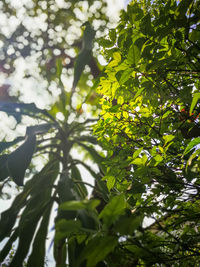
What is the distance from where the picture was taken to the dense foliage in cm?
54

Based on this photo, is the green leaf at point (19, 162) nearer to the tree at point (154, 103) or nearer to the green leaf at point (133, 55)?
the tree at point (154, 103)

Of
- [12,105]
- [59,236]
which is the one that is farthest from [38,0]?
[59,236]

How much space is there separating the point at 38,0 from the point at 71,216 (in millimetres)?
4508

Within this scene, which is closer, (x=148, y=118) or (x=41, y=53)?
(x=148, y=118)

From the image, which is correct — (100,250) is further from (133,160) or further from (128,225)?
(133,160)

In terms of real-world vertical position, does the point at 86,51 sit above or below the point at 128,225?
above

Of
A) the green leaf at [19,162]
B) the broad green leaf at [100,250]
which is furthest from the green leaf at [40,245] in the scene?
the broad green leaf at [100,250]

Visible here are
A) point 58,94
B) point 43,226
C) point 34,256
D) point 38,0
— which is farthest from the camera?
point 38,0

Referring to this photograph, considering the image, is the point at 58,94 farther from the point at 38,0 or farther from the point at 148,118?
the point at 38,0

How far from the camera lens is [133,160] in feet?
2.85

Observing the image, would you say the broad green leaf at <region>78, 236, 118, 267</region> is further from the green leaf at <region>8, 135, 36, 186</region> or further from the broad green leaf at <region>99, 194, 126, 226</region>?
the green leaf at <region>8, 135, 36, 186</region>

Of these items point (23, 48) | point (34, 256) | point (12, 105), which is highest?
point (23, 48)

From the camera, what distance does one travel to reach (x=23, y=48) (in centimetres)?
404

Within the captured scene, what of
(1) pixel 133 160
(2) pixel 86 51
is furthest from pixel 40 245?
(2) pixel 86 51
